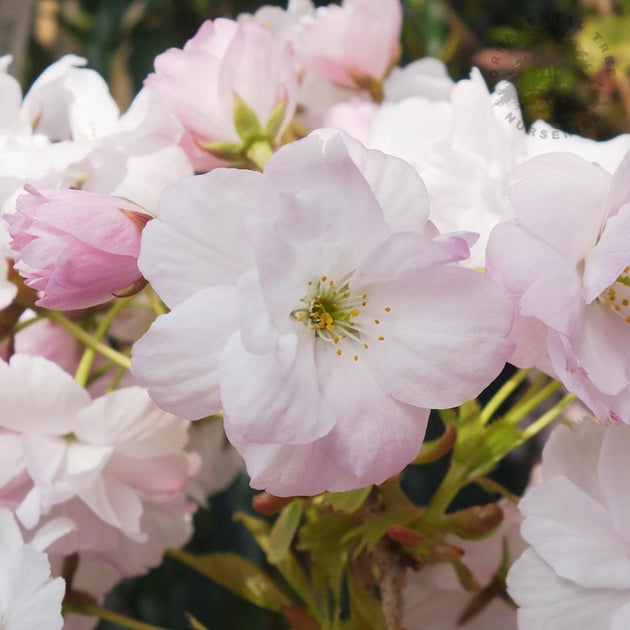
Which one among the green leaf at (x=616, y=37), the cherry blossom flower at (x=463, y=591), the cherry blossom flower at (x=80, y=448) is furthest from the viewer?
the green leaf at (x=616, y=37)

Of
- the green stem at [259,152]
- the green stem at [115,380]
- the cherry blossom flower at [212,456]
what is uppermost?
the green stem at [259,152]

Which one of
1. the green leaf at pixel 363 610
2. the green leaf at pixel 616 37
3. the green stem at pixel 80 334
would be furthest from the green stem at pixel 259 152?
the green leaf at pixel 616 37

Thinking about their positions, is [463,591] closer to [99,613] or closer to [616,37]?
[99,613]

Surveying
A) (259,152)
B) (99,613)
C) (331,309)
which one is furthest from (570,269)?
(99,613)

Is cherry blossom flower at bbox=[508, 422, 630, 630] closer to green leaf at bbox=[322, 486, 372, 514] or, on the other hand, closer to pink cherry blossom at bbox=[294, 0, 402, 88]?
green leaf at bbox=[322, 486, 372, 514]

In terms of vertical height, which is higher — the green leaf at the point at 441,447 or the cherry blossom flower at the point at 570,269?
the cherry blossom flower at the point at 570,269

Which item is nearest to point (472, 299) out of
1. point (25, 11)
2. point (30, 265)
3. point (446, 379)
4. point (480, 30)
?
point (446, 379)

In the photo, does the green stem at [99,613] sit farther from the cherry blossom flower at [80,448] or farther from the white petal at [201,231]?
the white petal at [201,231]

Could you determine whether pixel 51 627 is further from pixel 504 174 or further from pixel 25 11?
pixel 25 11
